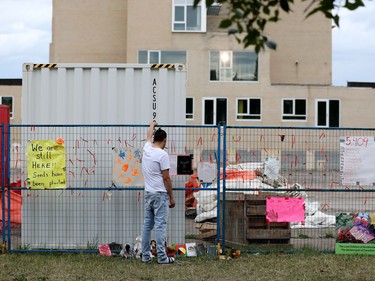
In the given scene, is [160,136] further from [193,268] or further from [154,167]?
[193,268]

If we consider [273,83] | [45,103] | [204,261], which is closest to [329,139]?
[204,261]

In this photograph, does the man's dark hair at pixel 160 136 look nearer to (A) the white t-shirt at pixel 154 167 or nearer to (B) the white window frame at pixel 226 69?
(A) the white t-shirt at pixel 154 167

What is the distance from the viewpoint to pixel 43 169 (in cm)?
1028

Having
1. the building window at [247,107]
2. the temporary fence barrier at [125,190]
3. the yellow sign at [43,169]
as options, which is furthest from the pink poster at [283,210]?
the building window at [247,107]

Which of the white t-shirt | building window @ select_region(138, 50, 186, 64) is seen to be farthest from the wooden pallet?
building window @ select_region(138, 50, 186, 64)

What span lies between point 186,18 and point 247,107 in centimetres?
605

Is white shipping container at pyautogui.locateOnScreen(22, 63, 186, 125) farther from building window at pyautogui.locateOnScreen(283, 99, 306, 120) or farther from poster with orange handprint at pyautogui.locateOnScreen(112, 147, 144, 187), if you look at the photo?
building window at pyautogui.locateOnScreen(283, 99, 306, 120)

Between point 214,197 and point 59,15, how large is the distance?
29505mm

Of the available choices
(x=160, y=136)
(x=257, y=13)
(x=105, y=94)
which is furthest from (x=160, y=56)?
(x=257, y=13)

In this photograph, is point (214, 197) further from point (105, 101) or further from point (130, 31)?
point (130, 31)

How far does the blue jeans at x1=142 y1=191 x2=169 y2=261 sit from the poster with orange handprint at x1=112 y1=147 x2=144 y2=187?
96 cm

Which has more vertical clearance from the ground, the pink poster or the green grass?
the pink poster

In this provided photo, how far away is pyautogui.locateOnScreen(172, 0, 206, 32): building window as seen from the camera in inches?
1449

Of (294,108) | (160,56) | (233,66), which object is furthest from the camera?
(294,108)
